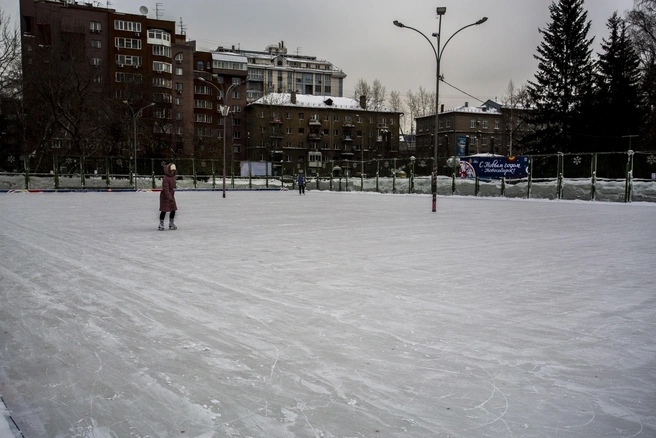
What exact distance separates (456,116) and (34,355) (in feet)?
358

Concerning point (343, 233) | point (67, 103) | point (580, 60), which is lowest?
point (343, 233)

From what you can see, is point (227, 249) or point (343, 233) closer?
point (227, 249)

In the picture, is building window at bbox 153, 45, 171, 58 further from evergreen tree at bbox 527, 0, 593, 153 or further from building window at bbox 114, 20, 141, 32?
evergreen tree at bbox 527, 0, 593, 153

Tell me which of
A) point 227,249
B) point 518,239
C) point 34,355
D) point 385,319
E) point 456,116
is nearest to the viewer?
point 34,355

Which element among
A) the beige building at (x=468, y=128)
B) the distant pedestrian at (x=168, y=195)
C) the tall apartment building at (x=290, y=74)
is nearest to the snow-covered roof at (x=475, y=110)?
the beige building at (x=468, y=128)

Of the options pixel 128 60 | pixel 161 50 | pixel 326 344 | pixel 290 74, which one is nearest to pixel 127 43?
pixel 128 60

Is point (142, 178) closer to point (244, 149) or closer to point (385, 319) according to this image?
point (385, 319)

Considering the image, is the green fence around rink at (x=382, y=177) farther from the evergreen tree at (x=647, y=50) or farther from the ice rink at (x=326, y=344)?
the ice rink at (x=326, y=344)

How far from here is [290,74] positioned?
13025 centimetres

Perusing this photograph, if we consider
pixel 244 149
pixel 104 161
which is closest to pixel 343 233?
pixel 104 161

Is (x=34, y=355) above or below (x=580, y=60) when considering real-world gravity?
below

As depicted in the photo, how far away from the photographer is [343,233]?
42.2ft

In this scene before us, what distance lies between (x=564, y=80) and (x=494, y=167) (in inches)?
852

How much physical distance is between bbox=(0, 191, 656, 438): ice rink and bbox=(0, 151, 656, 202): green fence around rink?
20.7 meters
